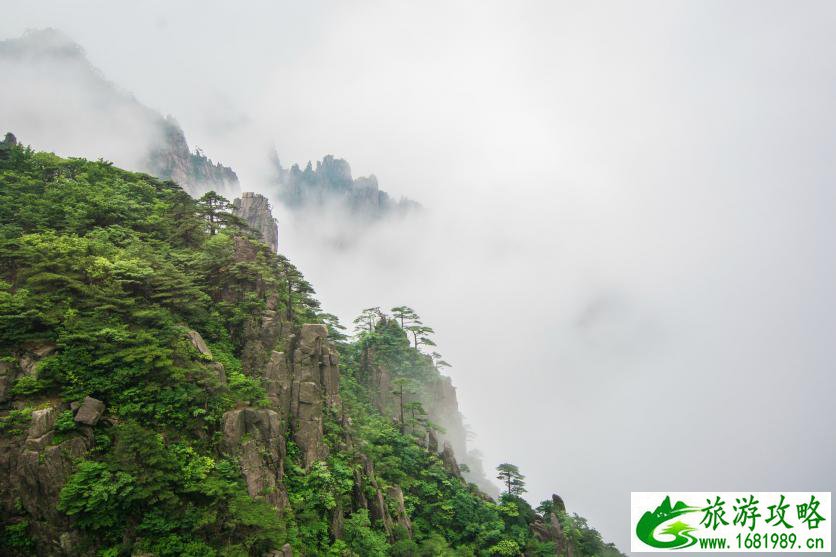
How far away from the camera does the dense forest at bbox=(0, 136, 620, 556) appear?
40.6 feet

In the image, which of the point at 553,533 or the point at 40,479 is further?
the point at 553,533

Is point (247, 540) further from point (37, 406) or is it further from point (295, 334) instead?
point (295, 334)

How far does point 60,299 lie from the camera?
A: 16438mm

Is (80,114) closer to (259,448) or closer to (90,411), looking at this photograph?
(90,411)

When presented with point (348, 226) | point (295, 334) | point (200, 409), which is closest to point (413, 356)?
point (295, 334)

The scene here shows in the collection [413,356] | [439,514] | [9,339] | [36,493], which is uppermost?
[413,356]

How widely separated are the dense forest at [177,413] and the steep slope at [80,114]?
183ft

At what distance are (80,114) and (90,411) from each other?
91617mm

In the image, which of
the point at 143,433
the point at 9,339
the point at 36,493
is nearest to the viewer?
the point at 36,493

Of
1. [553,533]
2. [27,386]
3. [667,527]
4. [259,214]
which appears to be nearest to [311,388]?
[27,386]

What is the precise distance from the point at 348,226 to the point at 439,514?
133 m

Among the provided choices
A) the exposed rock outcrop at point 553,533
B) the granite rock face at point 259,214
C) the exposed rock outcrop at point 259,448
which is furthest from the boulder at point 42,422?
the granite rock face at point 259,214

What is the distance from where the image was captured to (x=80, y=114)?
75.6 m

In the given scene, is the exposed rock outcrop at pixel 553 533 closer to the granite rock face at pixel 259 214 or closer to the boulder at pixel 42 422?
the boulder at pixel 42 422
